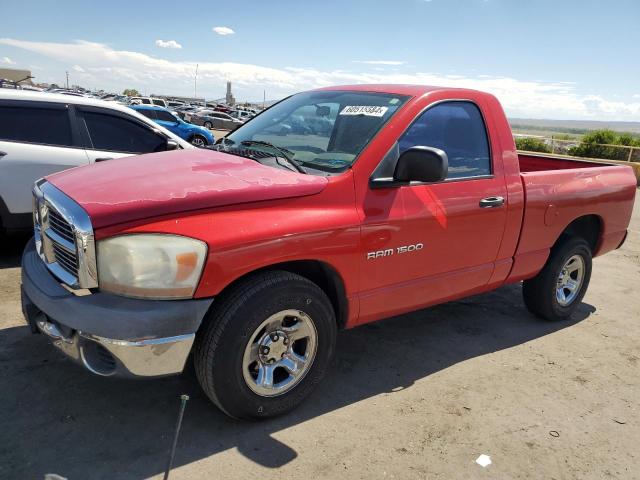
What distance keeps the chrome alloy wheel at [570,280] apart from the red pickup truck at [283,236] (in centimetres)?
68

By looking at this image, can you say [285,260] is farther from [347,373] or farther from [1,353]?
[1,353]

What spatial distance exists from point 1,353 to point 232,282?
6.26 ft

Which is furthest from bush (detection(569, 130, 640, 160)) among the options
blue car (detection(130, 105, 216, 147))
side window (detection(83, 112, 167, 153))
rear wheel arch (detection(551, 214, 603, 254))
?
side window (detection(83, 112, 167, 153))

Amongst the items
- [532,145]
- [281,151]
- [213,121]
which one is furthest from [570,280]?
[213,121]

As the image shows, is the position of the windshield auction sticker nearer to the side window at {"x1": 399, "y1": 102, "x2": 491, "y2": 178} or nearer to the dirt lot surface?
the side window at {"x1": 399, "y1": 102, "x2": 491, "y2": 178}

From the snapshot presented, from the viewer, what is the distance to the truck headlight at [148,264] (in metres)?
2.38

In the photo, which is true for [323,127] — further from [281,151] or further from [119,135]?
[119,135]

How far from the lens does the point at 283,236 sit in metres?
2.68

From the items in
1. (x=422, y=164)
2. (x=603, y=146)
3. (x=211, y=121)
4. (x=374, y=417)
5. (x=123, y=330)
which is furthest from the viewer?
(x=211, y=121)

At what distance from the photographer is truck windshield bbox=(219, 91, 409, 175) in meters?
3.20

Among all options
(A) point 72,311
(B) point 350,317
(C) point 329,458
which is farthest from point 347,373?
(A) point 72,311

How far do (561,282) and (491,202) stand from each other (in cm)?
162

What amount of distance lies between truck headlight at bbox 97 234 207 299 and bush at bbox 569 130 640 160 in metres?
20.6

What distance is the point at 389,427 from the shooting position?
3.02 meters
